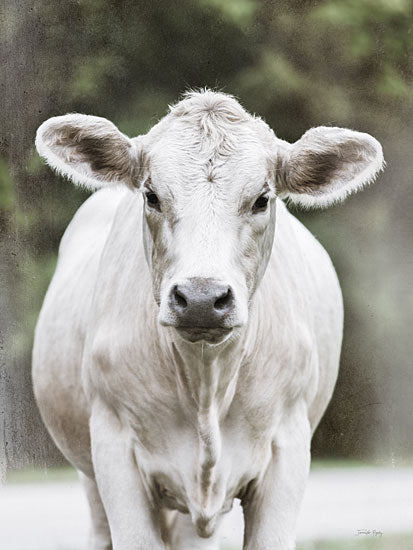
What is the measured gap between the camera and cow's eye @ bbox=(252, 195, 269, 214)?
3.67 meters

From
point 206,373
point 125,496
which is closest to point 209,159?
point 206,373

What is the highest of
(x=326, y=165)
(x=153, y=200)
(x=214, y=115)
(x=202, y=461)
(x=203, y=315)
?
(x=214, y=115)

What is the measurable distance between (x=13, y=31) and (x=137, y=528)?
3.78 meters

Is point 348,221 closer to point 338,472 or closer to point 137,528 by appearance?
point 338,472

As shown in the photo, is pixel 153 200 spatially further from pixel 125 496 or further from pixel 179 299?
pixel 125 496

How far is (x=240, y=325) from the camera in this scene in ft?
11.2

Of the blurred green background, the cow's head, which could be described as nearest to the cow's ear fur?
the cow's head

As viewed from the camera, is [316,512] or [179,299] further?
[316,512]

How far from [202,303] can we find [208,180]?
46 centimetres

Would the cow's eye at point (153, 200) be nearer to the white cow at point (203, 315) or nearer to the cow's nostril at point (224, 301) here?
the white cow at point (203, 315)

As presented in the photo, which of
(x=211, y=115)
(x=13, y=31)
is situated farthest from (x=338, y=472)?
(x=211, y=115)

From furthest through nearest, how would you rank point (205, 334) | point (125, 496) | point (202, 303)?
point (125, 496) → point (205, 334) → point (202, 303)

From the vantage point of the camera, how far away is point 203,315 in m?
3.32

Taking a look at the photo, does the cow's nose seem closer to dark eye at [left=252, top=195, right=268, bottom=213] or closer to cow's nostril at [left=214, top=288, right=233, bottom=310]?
cow's nostril at [left=214, top=288, right=233, bottom=310]
